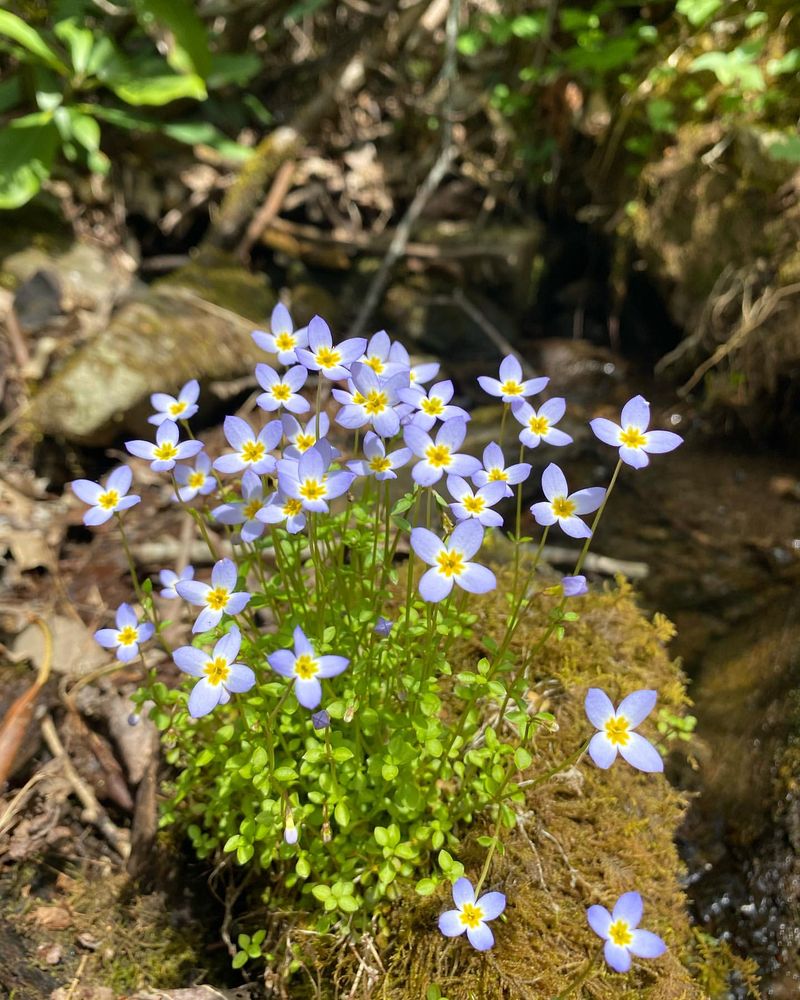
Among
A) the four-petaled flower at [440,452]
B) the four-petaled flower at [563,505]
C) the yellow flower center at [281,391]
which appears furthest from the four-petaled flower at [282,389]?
the four-petaled flower at [563,505]

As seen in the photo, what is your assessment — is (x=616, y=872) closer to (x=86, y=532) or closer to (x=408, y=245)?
(x=86, y=532)

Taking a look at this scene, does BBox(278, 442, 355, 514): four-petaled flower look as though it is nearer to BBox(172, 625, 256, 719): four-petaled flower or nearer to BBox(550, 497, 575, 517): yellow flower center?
BBox(172, 625, 256, 719): four-petaled flower

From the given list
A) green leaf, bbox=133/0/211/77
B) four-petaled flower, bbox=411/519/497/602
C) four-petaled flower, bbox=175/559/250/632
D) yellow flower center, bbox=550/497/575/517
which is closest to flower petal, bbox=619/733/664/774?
four-petaled flower, bbox=411/519/497/602

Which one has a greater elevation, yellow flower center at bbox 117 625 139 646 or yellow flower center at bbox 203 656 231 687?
yellow flower center at bbox 203 656 231 687

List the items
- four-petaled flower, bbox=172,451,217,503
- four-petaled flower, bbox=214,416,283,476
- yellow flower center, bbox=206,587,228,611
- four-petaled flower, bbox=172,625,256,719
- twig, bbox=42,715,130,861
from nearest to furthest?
four-petaled flower, bbox=172,625,256,719
yellow flower center, bbox=206,587,228,611
four-petaled flower, bbox=214,416,283,476
four-petaled flower, bbox=172,451,217,503
twig, bbox=42,715,130,861

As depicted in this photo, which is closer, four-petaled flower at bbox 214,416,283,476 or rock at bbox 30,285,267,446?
four-petaled flower at bbox 214,416,283,476

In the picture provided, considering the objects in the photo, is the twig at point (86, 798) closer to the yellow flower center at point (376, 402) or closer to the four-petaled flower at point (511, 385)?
the yellow flower center at point (376, 402)

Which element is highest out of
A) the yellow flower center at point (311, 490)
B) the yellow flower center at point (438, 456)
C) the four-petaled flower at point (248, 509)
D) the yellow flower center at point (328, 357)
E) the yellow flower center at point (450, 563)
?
the yellow flower center at point (328, 357)
